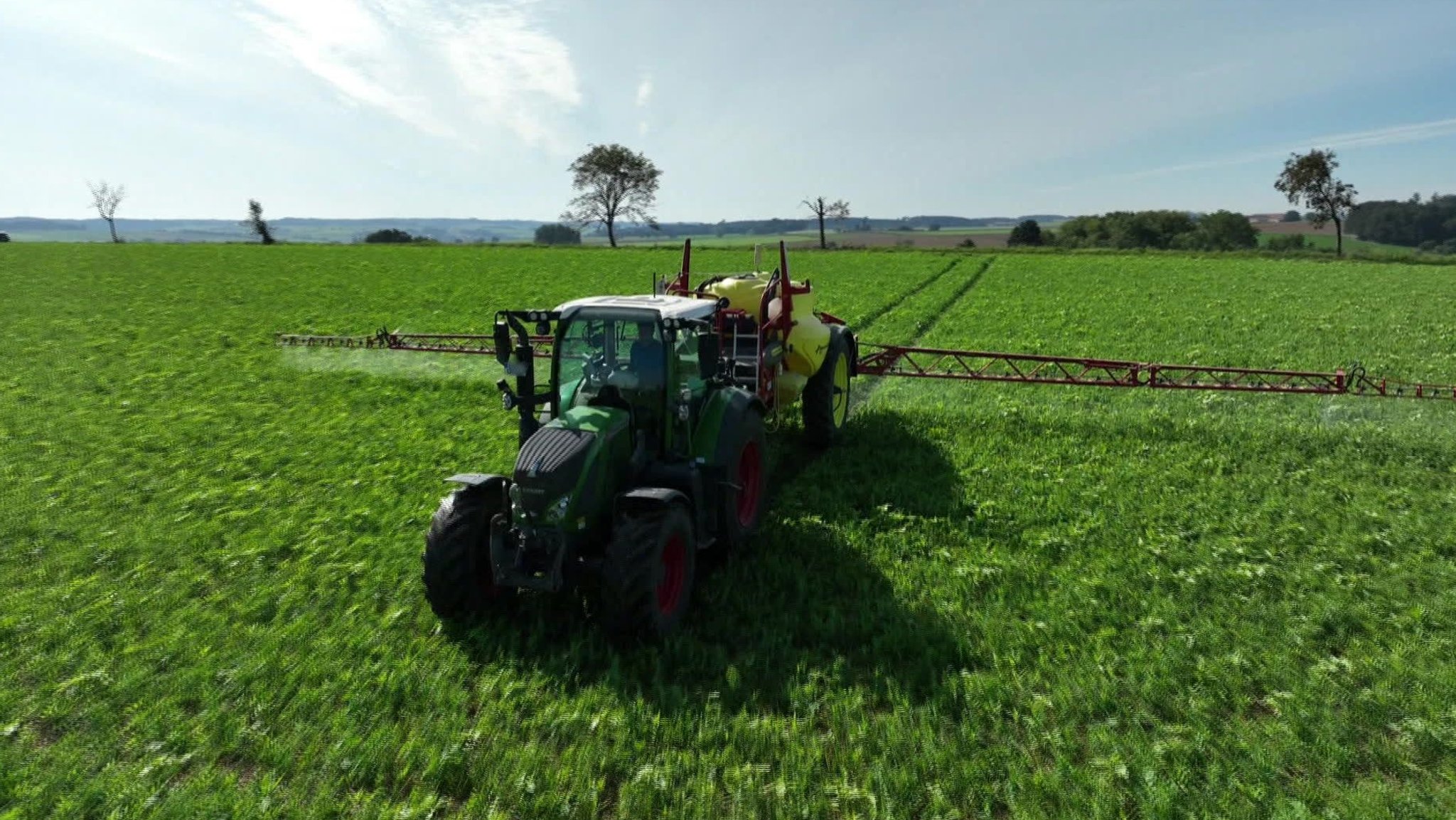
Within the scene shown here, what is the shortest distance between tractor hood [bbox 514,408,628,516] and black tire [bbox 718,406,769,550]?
1.22 m

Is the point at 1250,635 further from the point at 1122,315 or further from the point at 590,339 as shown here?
the point at 1122,315

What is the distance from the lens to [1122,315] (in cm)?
2186

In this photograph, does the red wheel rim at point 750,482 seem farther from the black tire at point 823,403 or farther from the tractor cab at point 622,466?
the black tire at point 823,403

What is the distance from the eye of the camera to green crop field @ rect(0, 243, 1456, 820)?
4.07 meters

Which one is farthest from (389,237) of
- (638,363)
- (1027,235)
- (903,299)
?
(638,363)

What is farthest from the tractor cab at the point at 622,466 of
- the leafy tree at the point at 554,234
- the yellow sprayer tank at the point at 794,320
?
the leafy tree at the point at 554,234

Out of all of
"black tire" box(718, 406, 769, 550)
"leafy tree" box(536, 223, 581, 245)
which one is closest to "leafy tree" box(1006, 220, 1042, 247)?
"leafy tree" box(536, 223, 581, 245)

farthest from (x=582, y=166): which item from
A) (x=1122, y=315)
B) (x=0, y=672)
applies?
(x=0, y=672)

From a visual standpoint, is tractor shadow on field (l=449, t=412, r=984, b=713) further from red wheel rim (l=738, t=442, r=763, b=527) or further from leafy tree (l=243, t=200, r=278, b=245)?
leafy tree (l=243, t=200, r=278, b=245)

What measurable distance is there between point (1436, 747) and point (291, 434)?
11.9 metres

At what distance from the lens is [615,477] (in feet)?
19.1

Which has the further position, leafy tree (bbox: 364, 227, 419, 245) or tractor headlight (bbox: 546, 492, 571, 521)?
leafy tree (bbox: 364, 227, 419, 245)

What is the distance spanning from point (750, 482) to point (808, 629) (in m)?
2.12

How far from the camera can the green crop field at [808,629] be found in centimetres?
407
